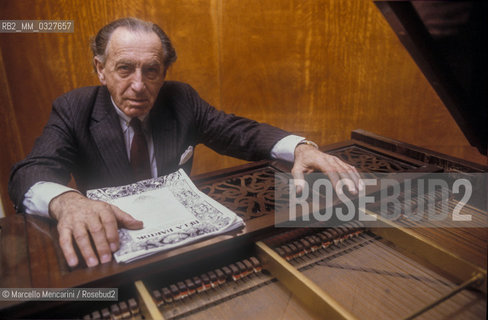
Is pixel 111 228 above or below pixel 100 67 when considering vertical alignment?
below

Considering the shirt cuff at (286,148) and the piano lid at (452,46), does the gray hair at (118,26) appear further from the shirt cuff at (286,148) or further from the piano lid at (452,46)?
the piano lid at (452,46)

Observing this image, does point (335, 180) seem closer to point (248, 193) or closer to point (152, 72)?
point (248, 193)

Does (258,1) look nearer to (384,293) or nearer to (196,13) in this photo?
(196,13)

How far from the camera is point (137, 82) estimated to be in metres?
1.94

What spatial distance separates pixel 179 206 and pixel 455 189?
1128mm

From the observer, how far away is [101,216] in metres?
1.14

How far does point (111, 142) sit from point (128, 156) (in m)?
0.12

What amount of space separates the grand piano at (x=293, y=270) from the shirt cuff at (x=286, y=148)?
19.5 inches

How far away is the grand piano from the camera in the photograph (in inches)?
39.3

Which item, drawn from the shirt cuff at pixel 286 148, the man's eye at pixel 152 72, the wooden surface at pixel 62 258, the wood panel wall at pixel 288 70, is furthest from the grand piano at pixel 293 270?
the wood panel wall at pixel 288 70

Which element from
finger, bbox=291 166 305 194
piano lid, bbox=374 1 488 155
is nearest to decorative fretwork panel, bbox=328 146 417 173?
finger, bbox=291 166 305 194

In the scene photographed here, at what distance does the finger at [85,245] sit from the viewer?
1.06 metres

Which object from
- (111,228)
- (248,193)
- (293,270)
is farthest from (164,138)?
(293,270)

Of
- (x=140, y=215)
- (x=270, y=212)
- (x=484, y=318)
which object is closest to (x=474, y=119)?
(x=484, y=318)
